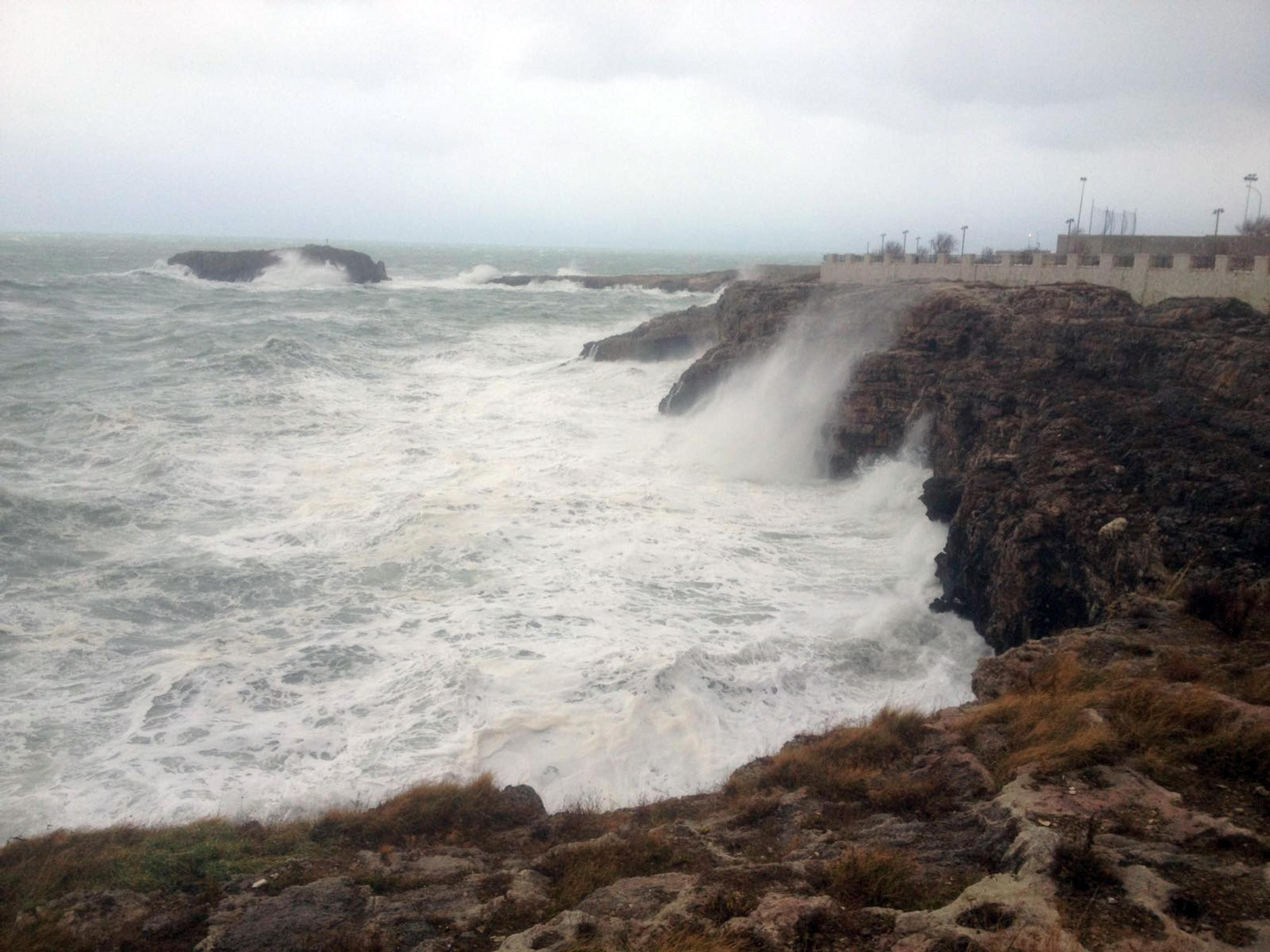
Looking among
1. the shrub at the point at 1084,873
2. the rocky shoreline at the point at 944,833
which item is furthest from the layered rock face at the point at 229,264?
the shrub at the point at 1084,873

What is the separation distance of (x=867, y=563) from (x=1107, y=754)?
26.6ft

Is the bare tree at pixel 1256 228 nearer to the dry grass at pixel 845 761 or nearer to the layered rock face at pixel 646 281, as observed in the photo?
the dry grass at pixel 845 761

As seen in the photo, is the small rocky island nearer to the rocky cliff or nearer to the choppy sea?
the choppy sea

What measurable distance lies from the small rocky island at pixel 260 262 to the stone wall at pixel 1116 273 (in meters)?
55.3

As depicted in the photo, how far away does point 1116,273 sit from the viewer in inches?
715

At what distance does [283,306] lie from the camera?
47.6 meters

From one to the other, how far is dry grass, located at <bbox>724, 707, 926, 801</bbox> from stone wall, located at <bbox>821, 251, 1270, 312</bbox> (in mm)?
12462

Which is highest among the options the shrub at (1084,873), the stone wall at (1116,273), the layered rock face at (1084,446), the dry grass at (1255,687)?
the stone wall at (1116,273)

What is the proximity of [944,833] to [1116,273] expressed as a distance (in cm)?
1640

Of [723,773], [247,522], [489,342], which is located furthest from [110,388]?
[723,773]

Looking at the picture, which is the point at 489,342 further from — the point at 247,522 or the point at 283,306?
the point at 247,522

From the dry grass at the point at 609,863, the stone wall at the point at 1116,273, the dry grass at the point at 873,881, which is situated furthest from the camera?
the stone wall at the point at 1116,273

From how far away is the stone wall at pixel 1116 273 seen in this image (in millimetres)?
15367

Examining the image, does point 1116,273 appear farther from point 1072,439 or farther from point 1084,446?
point 1084,446
